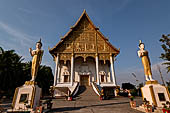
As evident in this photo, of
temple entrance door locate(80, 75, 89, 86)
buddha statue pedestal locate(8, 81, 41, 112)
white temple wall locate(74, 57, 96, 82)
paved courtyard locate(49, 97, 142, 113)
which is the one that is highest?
white temple wall locate(74, 57, 96, 82)

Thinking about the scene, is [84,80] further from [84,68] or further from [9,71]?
[9,71]

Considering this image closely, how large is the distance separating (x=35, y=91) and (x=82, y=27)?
15763 millimetres

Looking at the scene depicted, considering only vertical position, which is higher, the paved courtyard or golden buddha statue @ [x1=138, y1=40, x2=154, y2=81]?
golden buddha statue @ [x1=138, y1=40, x2=154, y2=81]

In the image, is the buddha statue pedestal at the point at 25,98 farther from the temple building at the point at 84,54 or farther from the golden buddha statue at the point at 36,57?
the temple building at the point at 84,54

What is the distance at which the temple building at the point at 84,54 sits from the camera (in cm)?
1767

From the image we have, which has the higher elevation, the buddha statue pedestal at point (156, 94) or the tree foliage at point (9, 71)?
the tree foliage at point (9, 71)

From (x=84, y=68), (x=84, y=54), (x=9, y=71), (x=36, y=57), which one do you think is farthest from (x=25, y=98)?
(x=9, y=71)

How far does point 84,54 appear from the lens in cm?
1767

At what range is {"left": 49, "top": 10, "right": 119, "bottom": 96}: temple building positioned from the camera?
17.7 metres

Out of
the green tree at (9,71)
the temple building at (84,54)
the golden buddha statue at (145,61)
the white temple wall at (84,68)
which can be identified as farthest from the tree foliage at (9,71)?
the golden buddha statue at (145,61)

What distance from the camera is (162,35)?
16781mm

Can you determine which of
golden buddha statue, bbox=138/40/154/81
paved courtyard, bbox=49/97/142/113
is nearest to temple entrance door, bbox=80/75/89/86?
paved courtyard, bbox=49/97/142/113

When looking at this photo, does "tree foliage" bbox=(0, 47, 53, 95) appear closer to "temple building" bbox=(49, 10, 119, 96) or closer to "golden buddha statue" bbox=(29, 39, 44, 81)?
"temple building" bbox=(49, 10, 119, 96)

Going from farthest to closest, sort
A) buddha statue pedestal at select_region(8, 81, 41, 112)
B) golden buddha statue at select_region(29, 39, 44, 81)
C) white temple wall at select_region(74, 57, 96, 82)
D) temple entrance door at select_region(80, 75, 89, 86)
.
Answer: white temple wall at select_region(74, 57, 96, 82)
temple entrance door at select_region(80, 75, 89, 86)
golden buddha statue at select_region(29, 39, 44, 81)
buddha statue pedestal at select_region(8, 81, 41, 112)
